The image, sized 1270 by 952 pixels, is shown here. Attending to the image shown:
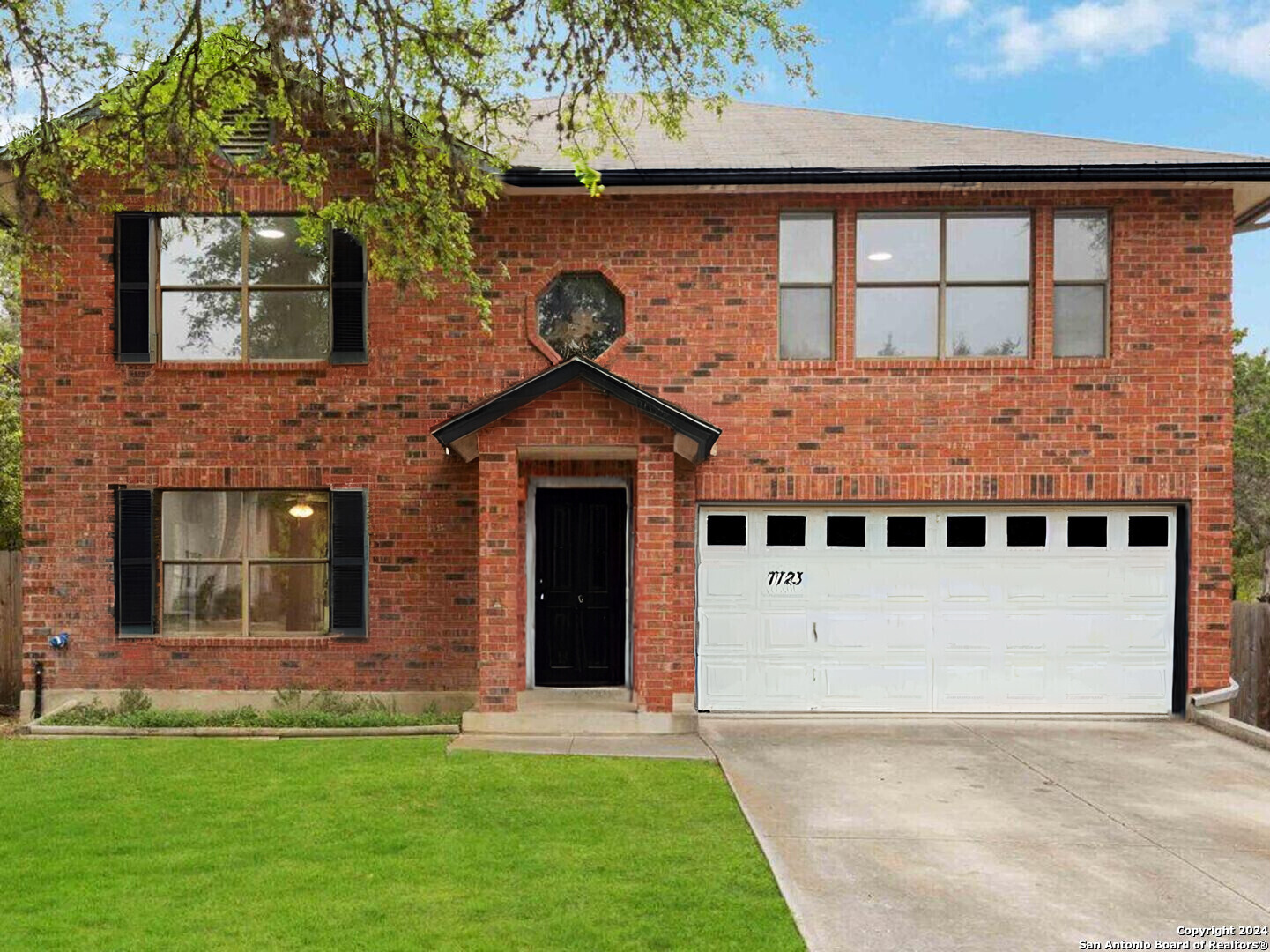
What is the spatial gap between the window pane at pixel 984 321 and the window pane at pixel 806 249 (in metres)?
A: 1.42

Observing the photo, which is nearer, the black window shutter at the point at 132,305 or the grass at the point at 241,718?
the grass at the point at 241,718

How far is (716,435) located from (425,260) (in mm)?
3194

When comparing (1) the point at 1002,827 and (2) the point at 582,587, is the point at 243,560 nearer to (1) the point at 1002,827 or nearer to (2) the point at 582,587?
(2) the point at 582,587

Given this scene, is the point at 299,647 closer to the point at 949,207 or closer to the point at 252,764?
the point at 252,764

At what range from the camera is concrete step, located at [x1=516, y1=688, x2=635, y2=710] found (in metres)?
8.38

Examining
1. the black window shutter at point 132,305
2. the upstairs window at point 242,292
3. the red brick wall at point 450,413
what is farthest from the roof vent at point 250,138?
the black window shutter at point 132,305

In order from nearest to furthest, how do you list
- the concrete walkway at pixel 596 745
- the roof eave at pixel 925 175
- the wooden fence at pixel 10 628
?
the concrete walkway at pixel 596 745 < the roof eave at pixel 925 175 < the wooden fence at pixel 10 628

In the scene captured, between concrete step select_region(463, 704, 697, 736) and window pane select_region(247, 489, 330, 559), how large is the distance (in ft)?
8.93

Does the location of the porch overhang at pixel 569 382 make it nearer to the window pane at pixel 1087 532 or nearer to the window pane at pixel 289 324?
the window pane at pixel 289 324

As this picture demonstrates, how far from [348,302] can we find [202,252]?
182 centimetres

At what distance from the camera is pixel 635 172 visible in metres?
8.49

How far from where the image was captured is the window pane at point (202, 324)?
899 cm

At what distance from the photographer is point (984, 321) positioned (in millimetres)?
8977

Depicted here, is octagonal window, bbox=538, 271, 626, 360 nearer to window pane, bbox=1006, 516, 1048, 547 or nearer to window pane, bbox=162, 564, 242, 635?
window pane, bbox=162, 564, 242, 635
